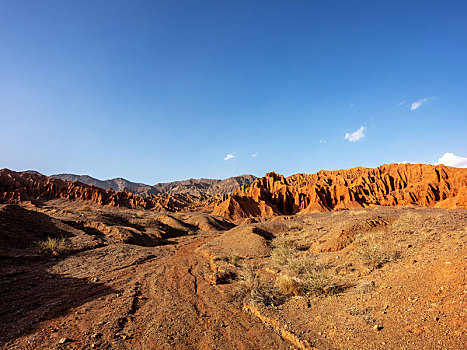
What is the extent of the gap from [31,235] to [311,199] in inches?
2438

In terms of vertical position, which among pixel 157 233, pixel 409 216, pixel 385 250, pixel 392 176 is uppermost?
pixel 392 176

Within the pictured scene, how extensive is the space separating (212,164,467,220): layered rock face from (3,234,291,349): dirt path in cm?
4656

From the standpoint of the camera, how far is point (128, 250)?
684 inches

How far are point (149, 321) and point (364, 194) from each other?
72.8m

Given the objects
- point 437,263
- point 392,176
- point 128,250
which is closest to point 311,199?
point 392,176

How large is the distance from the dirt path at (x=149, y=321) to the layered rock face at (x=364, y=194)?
4656 centimetres

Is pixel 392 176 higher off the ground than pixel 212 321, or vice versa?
pixel 392 176

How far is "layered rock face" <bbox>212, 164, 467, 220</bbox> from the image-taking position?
5522 cm

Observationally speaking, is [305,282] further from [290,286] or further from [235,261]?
[235,261]

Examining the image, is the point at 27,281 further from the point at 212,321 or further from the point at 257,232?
the point at 257,232

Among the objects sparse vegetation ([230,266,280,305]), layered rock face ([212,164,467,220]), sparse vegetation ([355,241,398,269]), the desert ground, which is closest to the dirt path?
the desert ground

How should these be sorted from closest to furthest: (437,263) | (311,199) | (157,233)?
1. (437,263)
2. (157,233)
3. (311,199)

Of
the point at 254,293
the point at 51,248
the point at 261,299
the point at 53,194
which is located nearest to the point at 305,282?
the point at 261,299

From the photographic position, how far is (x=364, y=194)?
65250mm
